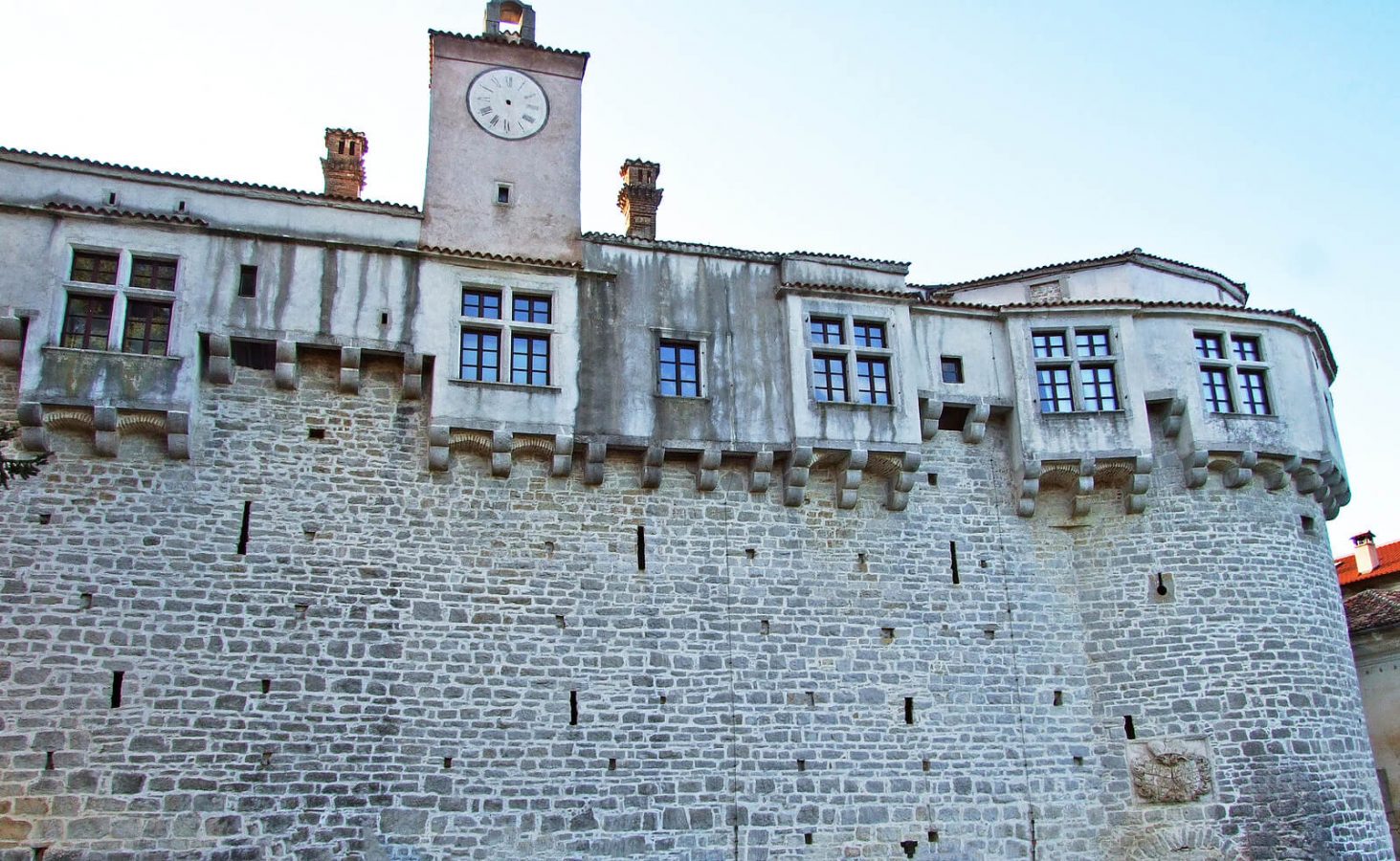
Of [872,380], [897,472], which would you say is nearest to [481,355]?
[872,380]

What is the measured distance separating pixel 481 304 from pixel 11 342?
6252mm

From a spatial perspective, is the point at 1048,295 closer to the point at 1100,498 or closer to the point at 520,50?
the point at 1100,498

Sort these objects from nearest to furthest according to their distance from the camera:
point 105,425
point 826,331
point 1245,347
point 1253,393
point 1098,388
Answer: point 105,425 < point 826,331 < point 1098,388 < point 1253,393 < point 1245,347

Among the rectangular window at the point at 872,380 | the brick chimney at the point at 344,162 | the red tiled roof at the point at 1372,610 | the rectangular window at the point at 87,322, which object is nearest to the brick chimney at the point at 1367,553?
the red tiled roof at the point at 1372,610

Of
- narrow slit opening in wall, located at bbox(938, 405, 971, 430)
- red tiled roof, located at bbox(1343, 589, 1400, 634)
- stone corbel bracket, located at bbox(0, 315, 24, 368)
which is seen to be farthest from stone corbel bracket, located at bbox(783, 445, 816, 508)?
red tiled roof, located at bbox(1343, 589, 1400, 634)

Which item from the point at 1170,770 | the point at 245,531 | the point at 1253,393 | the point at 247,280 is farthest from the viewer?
the point at 1253,393

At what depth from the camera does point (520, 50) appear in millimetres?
20344

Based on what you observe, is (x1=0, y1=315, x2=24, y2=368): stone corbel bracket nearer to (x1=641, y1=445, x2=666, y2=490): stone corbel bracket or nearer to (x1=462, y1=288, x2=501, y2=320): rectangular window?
(x1=462, y1=288, x2=501, y2=320): rectangular window

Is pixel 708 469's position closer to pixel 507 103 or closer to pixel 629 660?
pixel 629 660

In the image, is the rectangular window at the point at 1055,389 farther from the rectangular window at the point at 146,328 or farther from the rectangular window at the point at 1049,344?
the rectangular window at the point at 146,328

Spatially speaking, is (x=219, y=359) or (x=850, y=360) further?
(x=850, y=360)

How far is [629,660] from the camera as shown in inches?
672

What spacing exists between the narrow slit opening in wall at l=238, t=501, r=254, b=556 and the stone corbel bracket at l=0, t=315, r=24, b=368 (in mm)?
3546

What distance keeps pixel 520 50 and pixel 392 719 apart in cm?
1110
